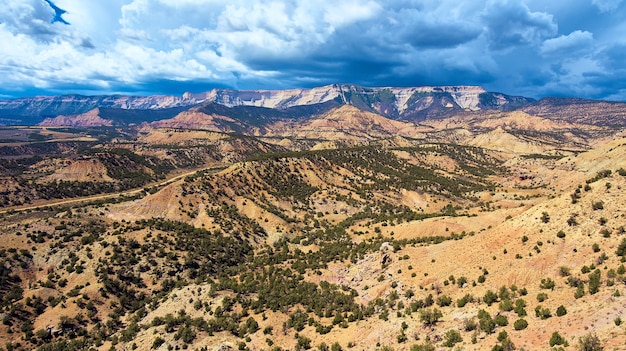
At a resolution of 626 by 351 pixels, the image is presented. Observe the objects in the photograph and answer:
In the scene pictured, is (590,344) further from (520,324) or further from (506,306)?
(506,306)

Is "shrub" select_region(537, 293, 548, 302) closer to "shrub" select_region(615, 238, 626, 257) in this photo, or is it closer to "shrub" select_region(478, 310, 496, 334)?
"shrub" select_region(478, 310, 496, 334)

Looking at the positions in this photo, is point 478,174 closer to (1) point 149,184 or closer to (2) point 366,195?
(2) point 366,195

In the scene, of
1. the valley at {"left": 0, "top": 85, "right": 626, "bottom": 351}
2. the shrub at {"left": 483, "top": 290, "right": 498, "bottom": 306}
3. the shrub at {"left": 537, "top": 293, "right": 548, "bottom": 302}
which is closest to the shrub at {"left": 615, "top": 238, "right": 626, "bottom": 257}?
the valley at {"left": 0, "top": 85, "right": 626, "bottom": 351}

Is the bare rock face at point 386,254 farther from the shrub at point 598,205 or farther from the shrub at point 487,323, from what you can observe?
the shrub at point 598,205

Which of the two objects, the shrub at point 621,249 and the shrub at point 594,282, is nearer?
the shrub at point 594,282

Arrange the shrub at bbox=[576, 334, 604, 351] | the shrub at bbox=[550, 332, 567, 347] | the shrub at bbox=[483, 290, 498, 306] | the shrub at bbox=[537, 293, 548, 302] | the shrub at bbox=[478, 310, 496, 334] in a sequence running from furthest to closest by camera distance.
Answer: the shrub at bbox=[483, 290, 498, 306], the shrub at bbox=[537, 293, 548, 302], the shrub at bbox=[478, 310, 496, 334], the shrub at bbox=[550, 332, 567, 347], the shrub at bbox=[576, 334, 604, 351]

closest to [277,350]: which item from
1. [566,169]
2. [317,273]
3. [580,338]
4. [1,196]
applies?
[317,273]

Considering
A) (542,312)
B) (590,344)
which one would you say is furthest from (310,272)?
(590,344)

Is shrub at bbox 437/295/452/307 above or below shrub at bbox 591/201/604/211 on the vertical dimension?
below

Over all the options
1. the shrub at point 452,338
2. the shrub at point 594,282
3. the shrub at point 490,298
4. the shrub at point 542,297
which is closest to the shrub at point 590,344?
the shrub at point 594,282

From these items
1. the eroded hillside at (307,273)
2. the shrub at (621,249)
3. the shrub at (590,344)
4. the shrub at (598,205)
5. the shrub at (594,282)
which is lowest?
the eroded hillside at (307,273)

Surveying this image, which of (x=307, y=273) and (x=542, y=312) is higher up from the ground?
(x=542, y=312)
